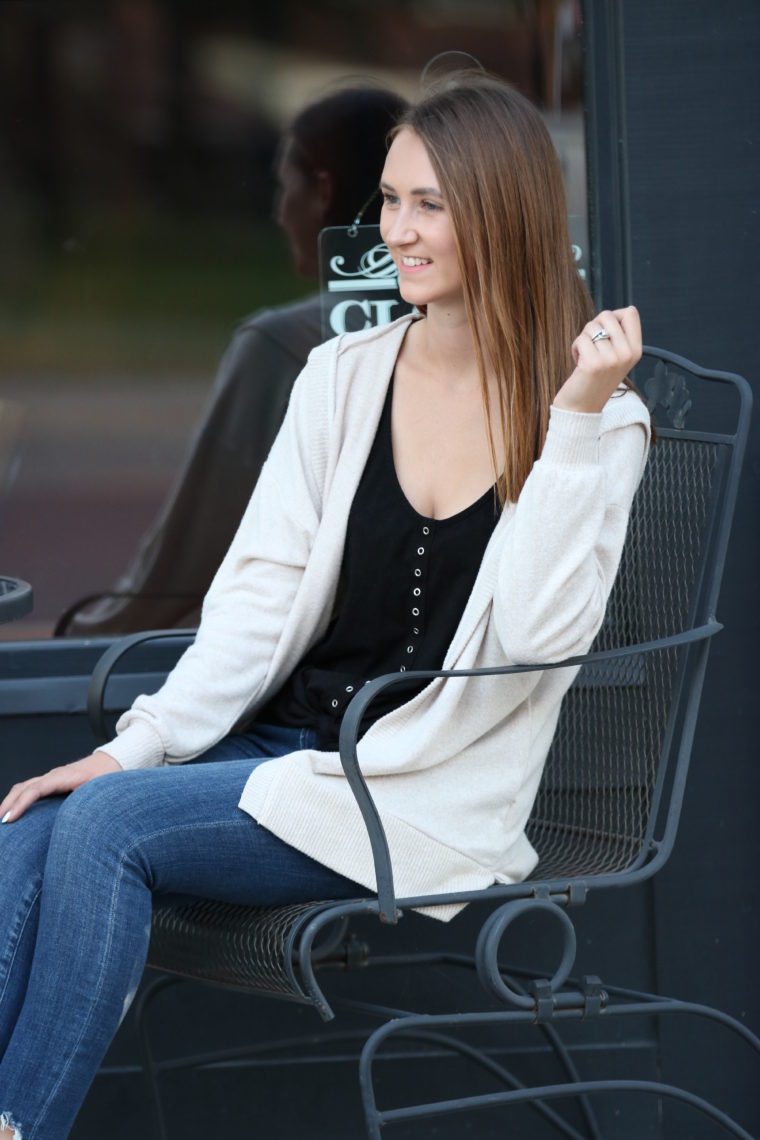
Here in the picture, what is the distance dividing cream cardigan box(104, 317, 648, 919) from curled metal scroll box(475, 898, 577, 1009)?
0.40 ft

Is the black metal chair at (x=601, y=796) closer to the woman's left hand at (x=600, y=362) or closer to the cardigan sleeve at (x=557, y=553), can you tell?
the cardigan sleeve at (x=557, y=553)

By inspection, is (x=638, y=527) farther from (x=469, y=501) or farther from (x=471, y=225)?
(x=471, y=225)

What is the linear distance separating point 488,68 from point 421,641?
1179mm

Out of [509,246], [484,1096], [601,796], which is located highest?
[509,246]

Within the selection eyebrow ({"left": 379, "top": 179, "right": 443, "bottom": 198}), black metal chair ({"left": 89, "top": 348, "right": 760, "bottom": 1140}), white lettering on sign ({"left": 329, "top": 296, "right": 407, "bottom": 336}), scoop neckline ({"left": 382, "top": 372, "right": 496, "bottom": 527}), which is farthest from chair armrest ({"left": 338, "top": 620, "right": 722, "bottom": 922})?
white lettering on sign ({"left": 329, "top": 296, "right": 407, "bottom": 336})

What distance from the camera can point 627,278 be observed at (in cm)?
254

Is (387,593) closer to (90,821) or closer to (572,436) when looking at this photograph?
(572,436)

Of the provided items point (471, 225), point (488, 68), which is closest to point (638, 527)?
point (471, 225)

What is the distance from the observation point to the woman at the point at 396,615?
1.83 m

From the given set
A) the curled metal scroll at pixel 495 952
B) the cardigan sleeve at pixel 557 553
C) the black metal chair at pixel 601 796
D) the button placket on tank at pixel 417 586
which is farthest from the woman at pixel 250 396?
the curled metal scroll at pixel 495 952

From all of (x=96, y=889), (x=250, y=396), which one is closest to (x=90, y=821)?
(x=96, y=889)

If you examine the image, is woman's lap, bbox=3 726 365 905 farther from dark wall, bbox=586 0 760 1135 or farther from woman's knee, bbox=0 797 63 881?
dark wall, bbox=586 0 760 1135

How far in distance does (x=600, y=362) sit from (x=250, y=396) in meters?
1.16

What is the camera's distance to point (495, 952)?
179 centimetres
